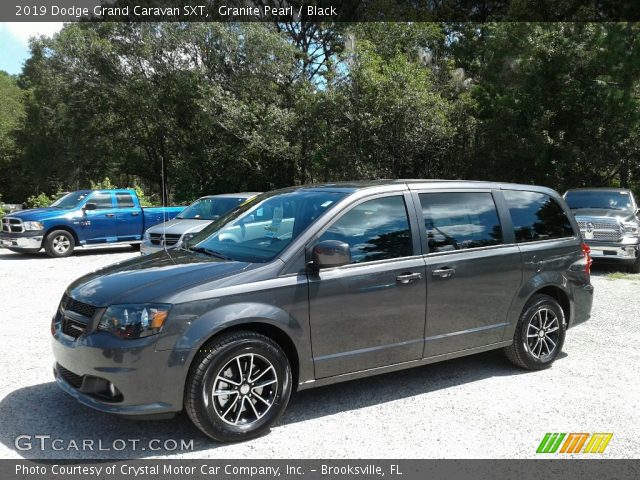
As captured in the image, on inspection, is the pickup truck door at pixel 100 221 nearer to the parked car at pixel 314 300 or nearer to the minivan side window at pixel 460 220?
the parked car at pixel 314 300

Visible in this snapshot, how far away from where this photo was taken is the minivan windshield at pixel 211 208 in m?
12.5

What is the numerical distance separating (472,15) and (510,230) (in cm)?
3067

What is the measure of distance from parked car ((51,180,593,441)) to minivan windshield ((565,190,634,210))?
340 inches

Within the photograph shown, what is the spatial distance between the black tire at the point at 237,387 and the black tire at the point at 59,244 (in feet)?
40.7

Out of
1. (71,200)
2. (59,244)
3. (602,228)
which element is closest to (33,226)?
(59,244)

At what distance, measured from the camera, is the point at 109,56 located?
92.5ft

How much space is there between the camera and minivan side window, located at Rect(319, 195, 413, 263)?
455cm

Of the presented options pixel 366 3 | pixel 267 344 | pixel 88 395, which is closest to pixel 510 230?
pixel 267 344

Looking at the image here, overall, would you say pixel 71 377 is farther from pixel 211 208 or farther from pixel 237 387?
pixel 211 208

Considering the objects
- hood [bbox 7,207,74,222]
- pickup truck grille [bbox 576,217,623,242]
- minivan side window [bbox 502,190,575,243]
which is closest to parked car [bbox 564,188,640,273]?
pickup truck grille [bbox 576,217,623,242]

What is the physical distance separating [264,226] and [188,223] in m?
7.49

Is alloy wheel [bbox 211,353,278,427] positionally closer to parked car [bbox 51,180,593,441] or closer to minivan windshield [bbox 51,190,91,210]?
parked car [bbox 51,180,593,441]

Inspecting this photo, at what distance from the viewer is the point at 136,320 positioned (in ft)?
12.3
